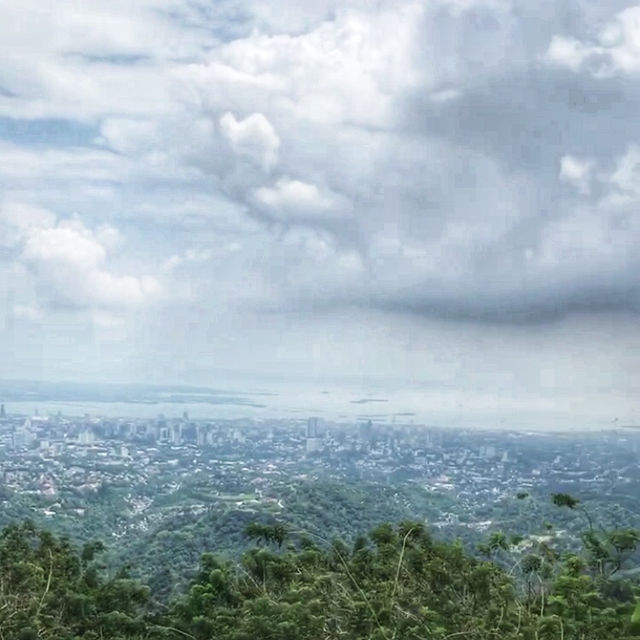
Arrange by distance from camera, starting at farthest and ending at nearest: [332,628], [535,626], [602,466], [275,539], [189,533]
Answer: [602,466]
[189,533]
[275,539]
[332,628]
[535,626]

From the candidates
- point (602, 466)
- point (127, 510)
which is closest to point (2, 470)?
point (127, 510)

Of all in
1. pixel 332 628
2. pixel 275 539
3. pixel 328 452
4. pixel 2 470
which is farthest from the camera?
pixel 328 452

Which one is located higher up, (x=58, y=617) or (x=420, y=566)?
(x=420, y=566)

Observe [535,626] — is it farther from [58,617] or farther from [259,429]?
[259,429]

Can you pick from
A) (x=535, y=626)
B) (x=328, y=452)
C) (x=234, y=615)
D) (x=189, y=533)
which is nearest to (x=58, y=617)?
(x=234, y=615)

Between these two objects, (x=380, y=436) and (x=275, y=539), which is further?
(x=380, y=436)

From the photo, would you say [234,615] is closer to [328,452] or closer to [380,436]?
[328,452]
